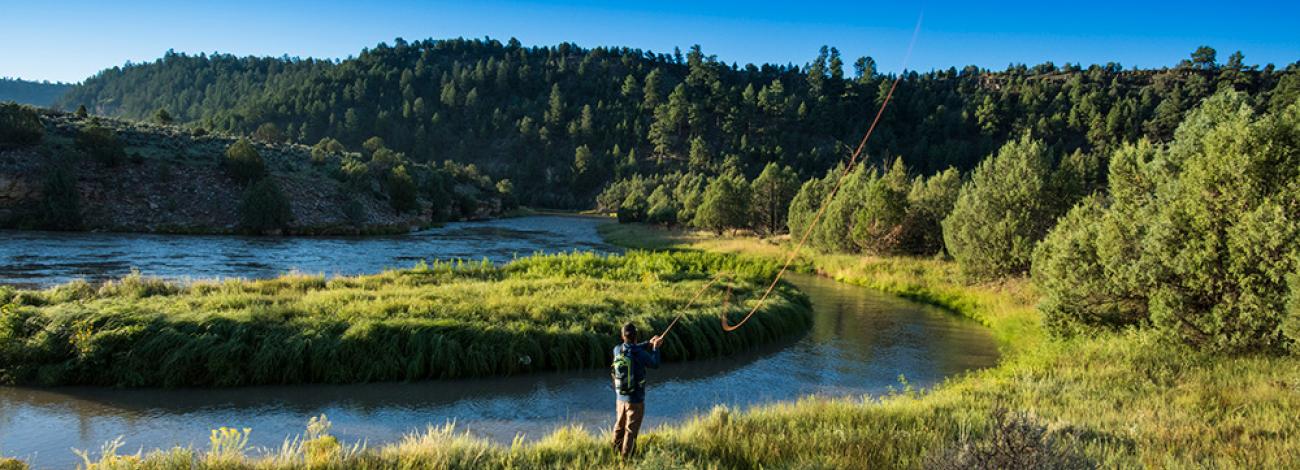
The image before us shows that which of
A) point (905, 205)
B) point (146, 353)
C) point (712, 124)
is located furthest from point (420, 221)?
point (712, 124)

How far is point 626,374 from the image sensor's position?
29.3ft

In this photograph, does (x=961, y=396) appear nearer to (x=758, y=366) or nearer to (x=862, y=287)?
(x=758, y=366)

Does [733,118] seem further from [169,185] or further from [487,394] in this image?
[487,394]

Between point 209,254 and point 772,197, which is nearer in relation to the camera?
point 209,254

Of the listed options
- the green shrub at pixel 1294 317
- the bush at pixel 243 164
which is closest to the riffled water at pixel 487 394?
the green shrub at pixel 1294 317

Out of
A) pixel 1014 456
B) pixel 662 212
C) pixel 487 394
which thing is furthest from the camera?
pixel 662 212

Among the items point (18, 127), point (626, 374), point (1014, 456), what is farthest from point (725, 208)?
point (1014, 456)

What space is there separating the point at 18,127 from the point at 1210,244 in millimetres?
74636

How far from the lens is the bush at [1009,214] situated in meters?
32.8

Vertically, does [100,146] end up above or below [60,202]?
above

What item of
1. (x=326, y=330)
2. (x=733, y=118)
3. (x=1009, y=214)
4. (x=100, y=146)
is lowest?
(x=326, y=330)

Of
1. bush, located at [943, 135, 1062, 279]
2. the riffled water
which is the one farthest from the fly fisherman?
bush, located at [943, 135, 1062, 279]

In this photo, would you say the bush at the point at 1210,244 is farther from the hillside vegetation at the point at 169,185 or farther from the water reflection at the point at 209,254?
the hillside vegetation at the point at 169,185

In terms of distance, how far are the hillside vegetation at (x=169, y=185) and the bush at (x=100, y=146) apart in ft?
0.28
